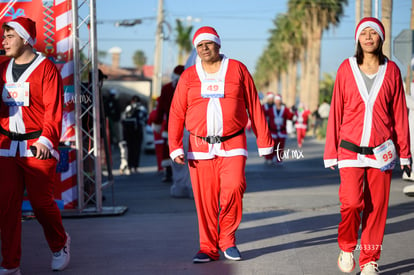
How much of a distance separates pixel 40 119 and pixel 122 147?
1147 centimetres

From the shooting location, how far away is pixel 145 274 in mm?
6270

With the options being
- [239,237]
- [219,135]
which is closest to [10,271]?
[219,135]

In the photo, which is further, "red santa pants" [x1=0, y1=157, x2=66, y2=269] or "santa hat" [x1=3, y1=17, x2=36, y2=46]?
"santa hat" [x1=3, y1=17, x2=36, y2=46]

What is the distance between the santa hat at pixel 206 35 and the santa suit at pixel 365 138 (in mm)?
1294

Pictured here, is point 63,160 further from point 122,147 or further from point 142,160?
point 142,160

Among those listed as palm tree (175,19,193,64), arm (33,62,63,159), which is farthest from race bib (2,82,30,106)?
palm tree (175,19,193,64)

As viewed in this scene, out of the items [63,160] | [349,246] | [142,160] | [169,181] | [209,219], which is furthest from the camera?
[142,160]

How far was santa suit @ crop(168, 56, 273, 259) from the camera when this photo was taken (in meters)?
6.57

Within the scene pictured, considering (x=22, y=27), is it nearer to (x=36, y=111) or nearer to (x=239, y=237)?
(x=36, y=111)

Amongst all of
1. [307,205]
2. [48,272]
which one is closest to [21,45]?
[48,272]

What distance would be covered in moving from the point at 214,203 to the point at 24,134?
1.85m

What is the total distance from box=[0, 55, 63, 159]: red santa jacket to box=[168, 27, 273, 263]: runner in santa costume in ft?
3.89

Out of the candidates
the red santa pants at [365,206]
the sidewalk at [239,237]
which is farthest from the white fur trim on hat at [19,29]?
the red santa pants at [365,206]

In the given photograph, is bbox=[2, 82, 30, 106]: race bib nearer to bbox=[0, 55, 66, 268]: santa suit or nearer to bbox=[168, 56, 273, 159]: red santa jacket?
bbox=[0, 55, 66, 268]: santa suit
